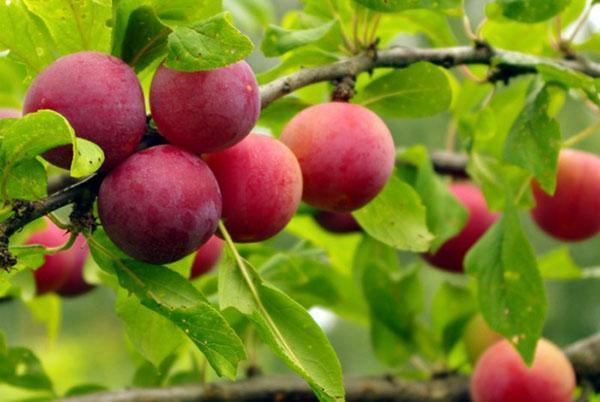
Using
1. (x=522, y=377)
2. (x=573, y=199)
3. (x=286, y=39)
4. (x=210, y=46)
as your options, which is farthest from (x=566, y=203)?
(x=210, y=46)

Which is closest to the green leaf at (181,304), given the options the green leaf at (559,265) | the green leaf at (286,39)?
the green leaf at (286,39)

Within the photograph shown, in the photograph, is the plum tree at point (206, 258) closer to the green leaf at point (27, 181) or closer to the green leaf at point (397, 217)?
the green leaf at point (397, 217)

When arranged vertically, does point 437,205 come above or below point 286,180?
below

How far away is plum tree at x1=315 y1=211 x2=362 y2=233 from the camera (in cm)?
145

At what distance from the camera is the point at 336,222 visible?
1.46 meters

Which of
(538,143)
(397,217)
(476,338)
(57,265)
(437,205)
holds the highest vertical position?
(538,143)

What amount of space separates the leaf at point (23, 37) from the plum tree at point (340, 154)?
0.25m

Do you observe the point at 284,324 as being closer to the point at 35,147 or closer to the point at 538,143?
the point at 35,147

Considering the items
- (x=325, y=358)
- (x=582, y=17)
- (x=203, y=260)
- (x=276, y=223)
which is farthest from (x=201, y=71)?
(x=582, y=17)

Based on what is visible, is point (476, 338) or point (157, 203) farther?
point (476, 338)

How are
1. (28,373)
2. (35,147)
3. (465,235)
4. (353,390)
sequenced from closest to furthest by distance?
(35,147) < (28,373) < (353,390) < (465,235)

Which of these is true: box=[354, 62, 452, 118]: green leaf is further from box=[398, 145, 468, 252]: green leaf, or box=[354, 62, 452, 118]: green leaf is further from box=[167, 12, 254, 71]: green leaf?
box=[167, 12, 254, 71]: green leaf

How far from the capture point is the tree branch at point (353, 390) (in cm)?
128

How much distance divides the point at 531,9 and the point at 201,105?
47cm
